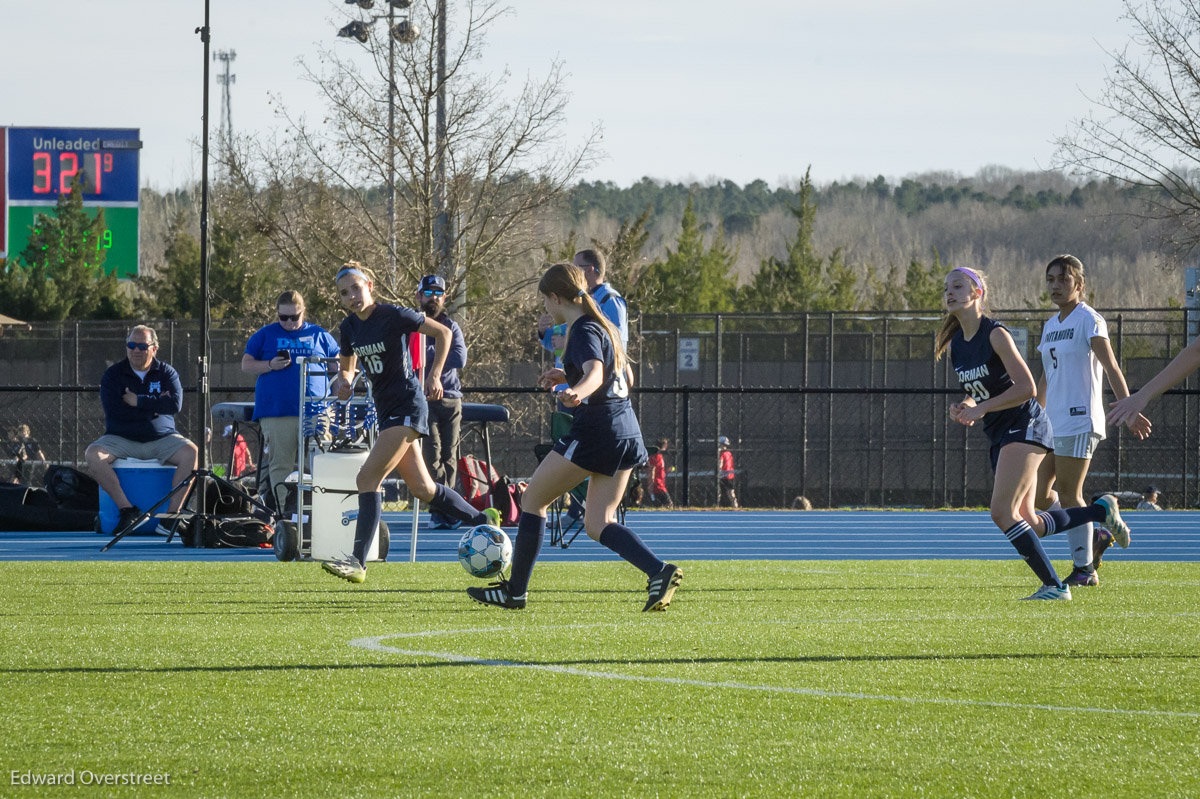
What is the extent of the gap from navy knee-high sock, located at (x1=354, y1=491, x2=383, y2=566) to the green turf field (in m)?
0.45

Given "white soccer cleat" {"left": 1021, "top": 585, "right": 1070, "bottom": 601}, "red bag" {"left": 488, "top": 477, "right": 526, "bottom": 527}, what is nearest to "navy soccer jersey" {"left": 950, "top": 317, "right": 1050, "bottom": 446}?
"white soccer cleat" {"left": 1021, "top": 585, "right": 1070, "bottom": 601}

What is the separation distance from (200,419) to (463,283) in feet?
35.4

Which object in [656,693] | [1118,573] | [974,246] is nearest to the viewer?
[656,693]

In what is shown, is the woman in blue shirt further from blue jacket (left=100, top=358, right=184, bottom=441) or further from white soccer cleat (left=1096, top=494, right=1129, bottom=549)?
white soccer cleat (left=1096, top=494, right=1129, bottom=549)

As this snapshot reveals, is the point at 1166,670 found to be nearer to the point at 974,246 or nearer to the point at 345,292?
the point at 345,292

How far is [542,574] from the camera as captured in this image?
378 inches

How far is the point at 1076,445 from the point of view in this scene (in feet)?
28.2

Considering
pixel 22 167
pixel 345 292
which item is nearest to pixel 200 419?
pixel 345 292

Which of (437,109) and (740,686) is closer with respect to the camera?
(740,686)

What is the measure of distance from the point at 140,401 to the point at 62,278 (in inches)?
1334

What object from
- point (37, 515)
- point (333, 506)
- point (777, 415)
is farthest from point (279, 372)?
point (777, 415)

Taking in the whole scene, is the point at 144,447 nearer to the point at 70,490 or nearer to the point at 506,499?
the point at 70,490

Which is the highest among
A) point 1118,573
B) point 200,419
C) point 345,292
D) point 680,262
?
A: point 680,262

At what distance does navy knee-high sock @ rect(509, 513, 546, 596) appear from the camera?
23.0 ft
